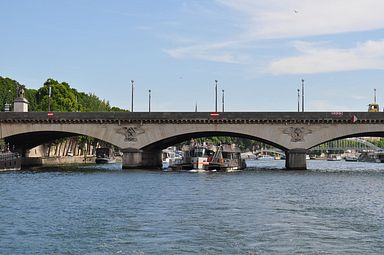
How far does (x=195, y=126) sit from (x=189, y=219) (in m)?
56.5

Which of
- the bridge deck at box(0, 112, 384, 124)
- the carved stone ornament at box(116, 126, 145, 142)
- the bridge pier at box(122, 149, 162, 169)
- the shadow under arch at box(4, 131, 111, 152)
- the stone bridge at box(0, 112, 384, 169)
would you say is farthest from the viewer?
the shadow under arch at box(4, 131, 111, 152)

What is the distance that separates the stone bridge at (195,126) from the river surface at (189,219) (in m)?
31.5

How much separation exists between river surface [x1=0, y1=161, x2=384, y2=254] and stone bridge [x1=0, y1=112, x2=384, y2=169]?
31455mm

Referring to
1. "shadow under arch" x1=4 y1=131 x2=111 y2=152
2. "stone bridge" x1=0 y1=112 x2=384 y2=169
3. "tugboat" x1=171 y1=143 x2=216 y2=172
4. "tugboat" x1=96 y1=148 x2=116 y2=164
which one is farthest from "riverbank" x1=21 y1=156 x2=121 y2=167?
"tugboat" x1=171 y1=143 x2=216 y2=172

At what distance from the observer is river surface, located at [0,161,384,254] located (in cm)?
3272

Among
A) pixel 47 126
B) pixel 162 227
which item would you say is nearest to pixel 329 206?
pixel 162 227

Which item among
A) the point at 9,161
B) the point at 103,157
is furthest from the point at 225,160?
the point at 103,157

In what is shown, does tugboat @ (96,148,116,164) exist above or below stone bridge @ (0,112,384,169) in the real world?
below

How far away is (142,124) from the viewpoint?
3861 inches

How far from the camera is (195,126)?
97000mm

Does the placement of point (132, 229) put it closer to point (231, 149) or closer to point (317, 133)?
point (317, 133)

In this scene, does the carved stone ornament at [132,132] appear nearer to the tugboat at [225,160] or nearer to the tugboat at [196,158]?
the tugboat at [196,158]

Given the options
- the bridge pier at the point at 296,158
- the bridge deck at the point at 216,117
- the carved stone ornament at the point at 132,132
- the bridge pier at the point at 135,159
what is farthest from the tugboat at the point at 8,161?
the bridge pier at the point at 296,158

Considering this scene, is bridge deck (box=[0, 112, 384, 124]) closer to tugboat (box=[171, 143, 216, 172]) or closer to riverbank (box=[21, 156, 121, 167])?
tugboat (box=[171, 143, 216, 172])
